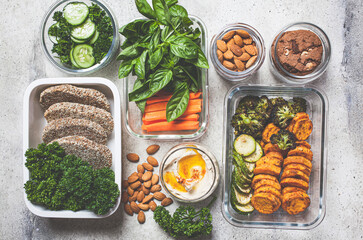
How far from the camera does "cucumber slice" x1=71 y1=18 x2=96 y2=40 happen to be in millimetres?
1863

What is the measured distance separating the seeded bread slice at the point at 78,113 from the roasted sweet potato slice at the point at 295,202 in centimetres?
115

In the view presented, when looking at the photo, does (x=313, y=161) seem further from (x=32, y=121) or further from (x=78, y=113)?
(x=32, y=121)

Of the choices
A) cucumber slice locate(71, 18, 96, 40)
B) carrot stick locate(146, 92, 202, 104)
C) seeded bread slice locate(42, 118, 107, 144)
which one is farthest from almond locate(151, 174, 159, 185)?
cucumber slice locate(71, 18, 96, 40)

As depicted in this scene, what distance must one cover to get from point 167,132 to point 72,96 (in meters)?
0.62

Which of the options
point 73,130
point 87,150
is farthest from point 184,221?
point 73,130

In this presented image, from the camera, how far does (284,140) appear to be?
69.7 inches

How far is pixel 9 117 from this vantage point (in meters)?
2.10

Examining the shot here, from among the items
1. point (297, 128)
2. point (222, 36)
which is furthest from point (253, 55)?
point (297, 128)

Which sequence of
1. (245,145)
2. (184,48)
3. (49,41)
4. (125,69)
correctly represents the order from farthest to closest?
(49,41) < (245,145) < (125,69) < (184,48)

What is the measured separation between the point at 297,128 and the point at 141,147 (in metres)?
1.00

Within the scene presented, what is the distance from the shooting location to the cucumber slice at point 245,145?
71.2 inches

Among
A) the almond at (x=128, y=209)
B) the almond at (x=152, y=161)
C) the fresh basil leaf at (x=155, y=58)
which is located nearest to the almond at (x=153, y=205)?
the almond at (x=128, y=209)

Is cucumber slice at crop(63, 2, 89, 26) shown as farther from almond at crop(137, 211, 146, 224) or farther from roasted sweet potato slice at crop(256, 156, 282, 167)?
roasted sweet potato slice at crop(256, 156, 282, 167)

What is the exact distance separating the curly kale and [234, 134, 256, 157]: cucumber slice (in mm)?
428
